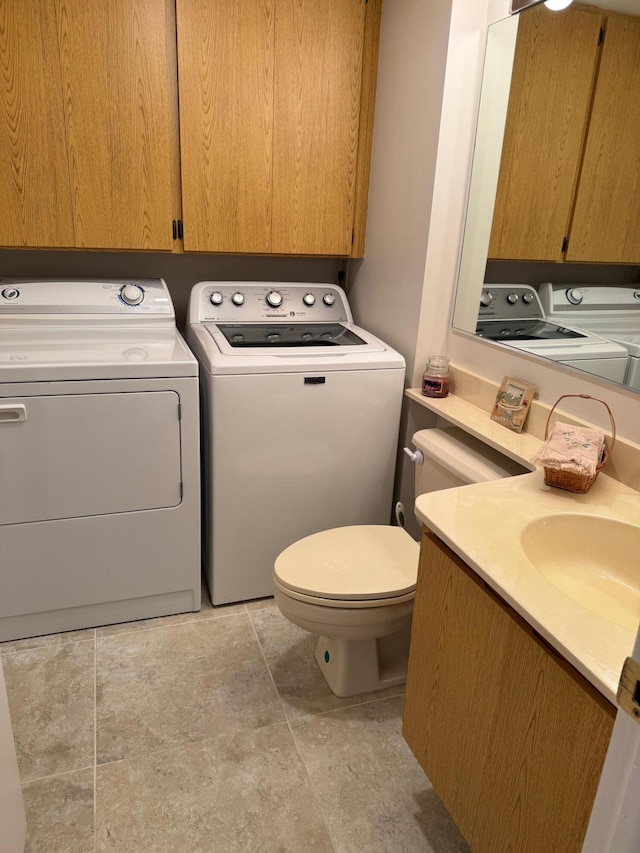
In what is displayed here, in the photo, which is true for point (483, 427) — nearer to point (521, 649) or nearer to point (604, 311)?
point (604, 311)

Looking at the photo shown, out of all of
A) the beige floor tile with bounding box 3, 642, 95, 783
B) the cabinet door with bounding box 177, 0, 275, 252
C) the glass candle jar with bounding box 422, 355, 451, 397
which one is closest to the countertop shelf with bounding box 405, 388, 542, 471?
the glass candle jar with bounding box 422, 355, 451, 397

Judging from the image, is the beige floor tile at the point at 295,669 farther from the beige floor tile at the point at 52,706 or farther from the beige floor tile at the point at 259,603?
the beige floor tile at the point at 52,706

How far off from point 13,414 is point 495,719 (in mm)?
1514

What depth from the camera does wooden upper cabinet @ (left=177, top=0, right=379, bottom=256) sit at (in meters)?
2.08

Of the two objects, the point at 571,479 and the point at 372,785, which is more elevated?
the point at 571,479

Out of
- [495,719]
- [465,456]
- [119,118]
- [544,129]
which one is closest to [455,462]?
[465,456]

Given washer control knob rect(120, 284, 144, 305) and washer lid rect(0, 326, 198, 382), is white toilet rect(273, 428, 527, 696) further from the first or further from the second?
washer control knob rect(120, 284, 144, 305)

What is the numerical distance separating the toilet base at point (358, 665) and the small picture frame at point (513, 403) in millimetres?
648

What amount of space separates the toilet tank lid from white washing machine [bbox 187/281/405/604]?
Result: 33cm

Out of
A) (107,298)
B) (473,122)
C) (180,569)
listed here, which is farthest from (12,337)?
(473,122)

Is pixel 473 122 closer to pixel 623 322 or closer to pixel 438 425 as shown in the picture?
pixel 623 322

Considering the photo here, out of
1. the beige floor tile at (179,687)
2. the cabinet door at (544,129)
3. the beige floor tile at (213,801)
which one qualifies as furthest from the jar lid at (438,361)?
the beige floor tile at (213,801)

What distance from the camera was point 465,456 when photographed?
1.79 metres

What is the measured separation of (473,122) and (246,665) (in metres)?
1.91
